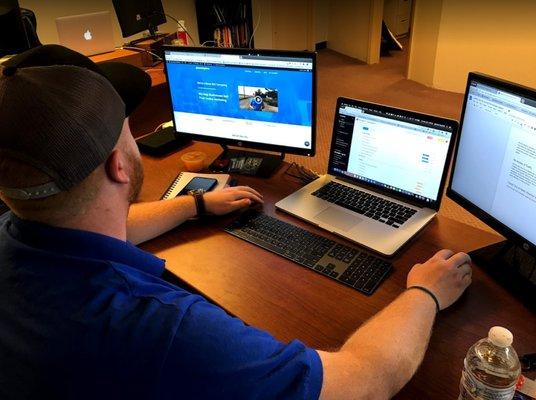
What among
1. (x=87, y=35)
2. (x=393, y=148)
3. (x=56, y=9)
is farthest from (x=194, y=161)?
(x=56, y=9)

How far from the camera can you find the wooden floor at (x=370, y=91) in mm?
4057

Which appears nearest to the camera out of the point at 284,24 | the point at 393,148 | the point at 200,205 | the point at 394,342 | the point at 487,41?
the point at 394,342

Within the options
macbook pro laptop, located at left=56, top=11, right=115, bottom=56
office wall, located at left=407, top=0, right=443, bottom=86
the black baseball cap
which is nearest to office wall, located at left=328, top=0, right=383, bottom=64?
office wall, located at left=407, top=0, right=443, bottom=86

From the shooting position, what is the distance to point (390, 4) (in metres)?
6.11

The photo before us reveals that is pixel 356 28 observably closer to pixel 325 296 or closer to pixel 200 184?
pixel 200 184

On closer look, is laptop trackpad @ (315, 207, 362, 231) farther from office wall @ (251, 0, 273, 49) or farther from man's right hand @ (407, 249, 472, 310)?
office wall @ (251, 0, 273, 49)

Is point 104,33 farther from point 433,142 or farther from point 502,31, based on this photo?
point 502,31

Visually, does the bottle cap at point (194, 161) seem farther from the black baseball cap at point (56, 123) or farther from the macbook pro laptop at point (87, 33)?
the macbook pro laptop at point (87, 33)

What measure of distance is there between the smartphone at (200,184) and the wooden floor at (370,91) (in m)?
1.67

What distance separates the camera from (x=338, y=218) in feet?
4.63

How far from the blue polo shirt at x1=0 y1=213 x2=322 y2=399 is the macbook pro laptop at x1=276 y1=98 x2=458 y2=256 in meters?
0.64

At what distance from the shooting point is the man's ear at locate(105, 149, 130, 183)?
84cm

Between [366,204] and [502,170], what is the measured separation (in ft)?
1.41

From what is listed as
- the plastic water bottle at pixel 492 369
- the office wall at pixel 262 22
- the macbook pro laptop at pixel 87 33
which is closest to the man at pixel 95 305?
the plastic water bottle at pixel 492 369
